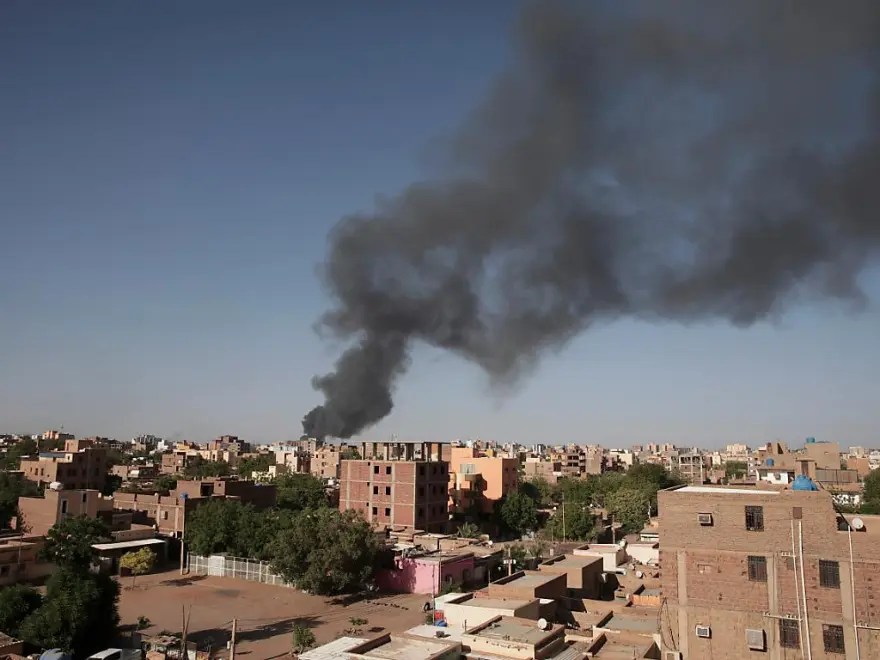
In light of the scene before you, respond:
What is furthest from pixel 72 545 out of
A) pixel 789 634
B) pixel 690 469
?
pixel 690 469

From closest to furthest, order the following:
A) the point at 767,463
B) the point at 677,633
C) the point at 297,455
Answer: the point at 677,633, the point at 767,463, the point at 297,455

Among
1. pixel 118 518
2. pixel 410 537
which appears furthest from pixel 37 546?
pixel 410 537

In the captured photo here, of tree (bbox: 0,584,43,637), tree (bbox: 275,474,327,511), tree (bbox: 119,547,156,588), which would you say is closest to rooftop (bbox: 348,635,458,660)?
tree (bbox: 0,584,43,637)

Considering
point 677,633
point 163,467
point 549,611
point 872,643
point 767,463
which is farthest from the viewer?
point 163,467

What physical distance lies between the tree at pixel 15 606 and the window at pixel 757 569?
789 inches

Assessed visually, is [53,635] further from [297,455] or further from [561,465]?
[561,465]

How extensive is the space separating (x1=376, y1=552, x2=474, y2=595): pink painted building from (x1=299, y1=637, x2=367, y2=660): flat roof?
14492 millimetres

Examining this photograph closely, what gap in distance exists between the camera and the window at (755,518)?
51.9 feet

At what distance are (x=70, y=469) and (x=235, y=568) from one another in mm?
31744

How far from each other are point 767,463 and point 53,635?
5066 cm

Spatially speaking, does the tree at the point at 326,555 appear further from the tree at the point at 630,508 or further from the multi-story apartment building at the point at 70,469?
the multi-story apartment building at the point at 70,469

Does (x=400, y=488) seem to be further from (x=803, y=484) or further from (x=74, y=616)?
(x=803, y=484)

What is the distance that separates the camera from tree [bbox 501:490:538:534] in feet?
170

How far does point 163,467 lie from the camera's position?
88.7 meters
